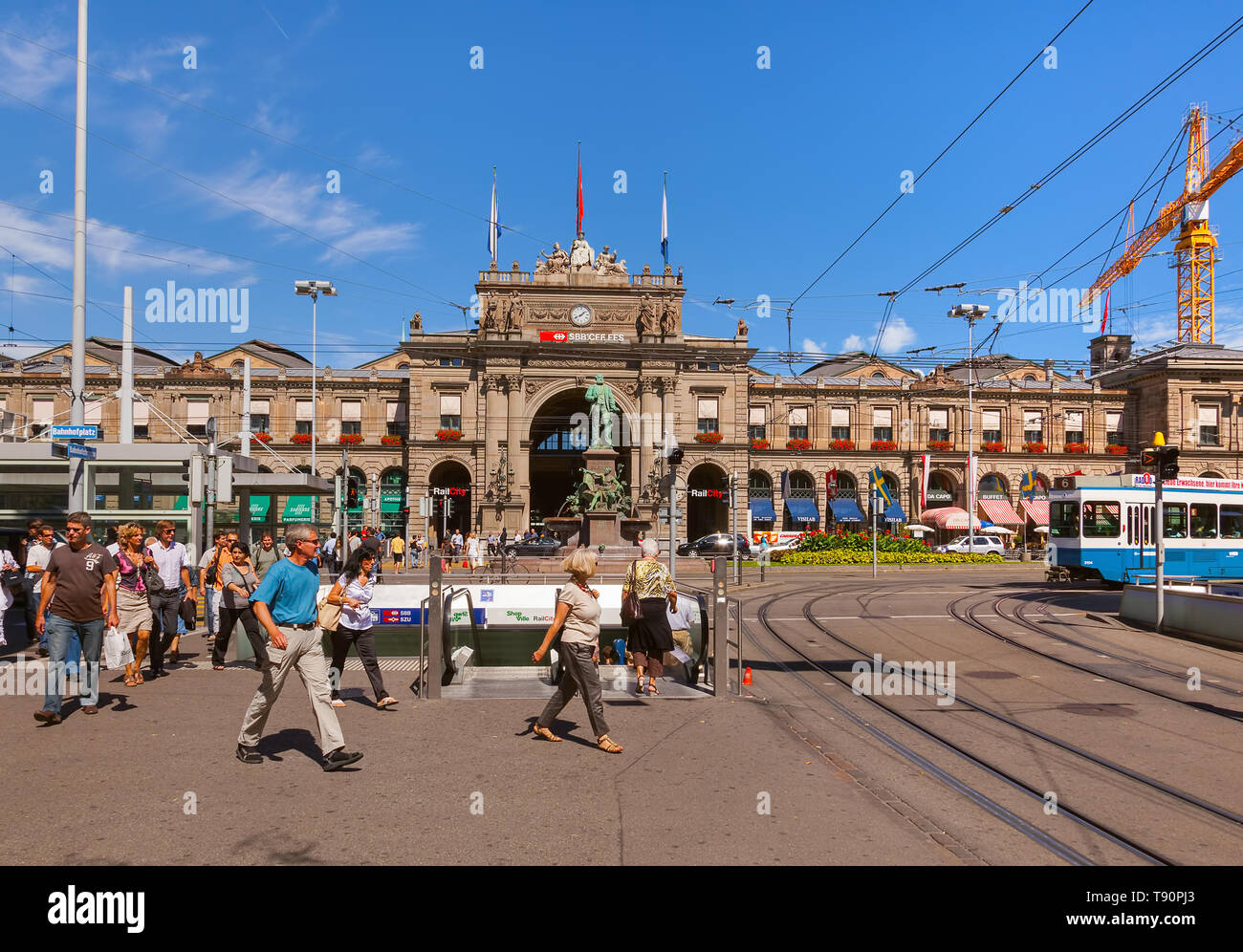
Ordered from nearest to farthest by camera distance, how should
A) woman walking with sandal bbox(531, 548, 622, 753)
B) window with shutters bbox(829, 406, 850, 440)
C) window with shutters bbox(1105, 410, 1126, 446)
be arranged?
woman walking with sandal bbox(531, 548, 622, 753), window with shutters bbox(829, 406, 850, 440), window with shutters bbox(1105, 410, 1126, 446)

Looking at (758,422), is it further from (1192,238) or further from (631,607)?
(631,607)

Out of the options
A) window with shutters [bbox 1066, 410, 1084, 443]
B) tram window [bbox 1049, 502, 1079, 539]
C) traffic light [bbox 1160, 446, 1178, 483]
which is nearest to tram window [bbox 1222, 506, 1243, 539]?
tram window [bbox 1049, 502, 1079, 539]

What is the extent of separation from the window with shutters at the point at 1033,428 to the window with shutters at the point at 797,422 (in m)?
16.3

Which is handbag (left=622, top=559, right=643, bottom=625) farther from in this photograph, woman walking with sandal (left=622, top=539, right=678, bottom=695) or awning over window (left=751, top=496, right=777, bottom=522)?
awning over window (left=751, top=496, right=777, bottom=522)

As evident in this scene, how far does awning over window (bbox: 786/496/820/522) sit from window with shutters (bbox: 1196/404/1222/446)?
28271 millimetres

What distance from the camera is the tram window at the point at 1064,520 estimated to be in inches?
1014

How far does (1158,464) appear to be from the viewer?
16.6 metres

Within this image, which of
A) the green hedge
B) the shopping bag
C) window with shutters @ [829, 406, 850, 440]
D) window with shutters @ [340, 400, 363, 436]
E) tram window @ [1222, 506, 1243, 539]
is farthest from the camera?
window with shutters @ [829, 406, 850, 440]

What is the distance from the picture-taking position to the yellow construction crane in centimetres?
4269

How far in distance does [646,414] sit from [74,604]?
4879 centimetres

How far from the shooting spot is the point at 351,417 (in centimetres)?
5938

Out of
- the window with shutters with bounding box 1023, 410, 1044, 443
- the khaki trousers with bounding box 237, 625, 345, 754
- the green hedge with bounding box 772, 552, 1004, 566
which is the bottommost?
the green hedge with bounding box 772, 552, 1004, 566
